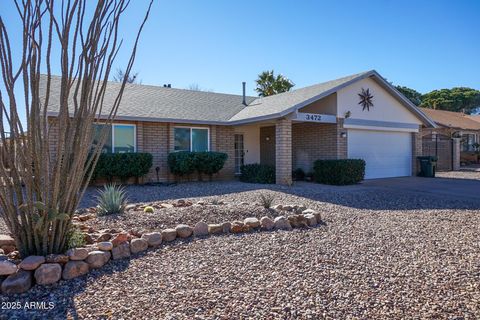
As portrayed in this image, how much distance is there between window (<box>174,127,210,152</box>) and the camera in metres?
13.8

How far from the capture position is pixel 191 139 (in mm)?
14156

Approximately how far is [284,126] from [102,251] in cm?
898

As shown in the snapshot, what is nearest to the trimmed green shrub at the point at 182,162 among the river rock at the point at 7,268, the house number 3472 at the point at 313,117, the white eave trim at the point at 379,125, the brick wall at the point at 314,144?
the house number 3472 at the point at 313,117

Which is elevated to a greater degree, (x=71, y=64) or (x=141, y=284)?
(x=71, y=64)

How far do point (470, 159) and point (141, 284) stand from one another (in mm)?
29562

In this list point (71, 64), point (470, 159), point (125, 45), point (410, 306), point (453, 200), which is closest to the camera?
point (410, 306)

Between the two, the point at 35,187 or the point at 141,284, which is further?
the point at 35,187

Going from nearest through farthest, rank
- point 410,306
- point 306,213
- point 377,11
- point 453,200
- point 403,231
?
point 410,306 → point 403,231 → point 306,213 → point 453,200 → point 377,11

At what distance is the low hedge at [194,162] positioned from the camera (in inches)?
504

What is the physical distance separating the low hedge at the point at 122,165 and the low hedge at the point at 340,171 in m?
6.78

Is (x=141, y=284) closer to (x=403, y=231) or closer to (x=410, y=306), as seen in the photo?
(x=410, y=306)

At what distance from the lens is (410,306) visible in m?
2.79

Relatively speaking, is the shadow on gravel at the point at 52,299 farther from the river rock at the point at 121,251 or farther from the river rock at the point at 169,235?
the river rock at the point at 169,235

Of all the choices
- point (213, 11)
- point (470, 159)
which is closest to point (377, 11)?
point (213, 11)
